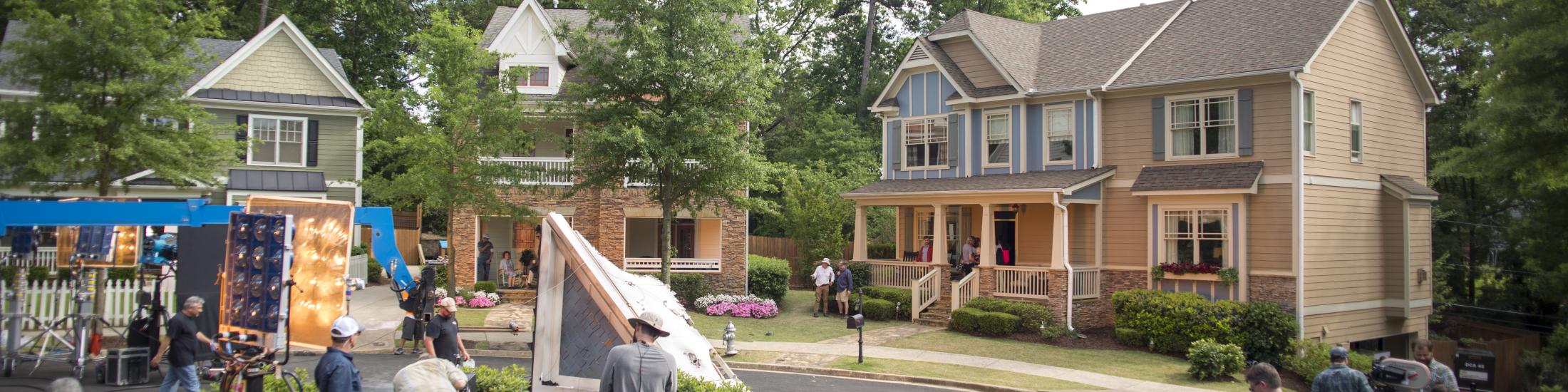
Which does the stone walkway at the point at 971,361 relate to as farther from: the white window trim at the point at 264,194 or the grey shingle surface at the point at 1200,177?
the white window trim at the point at 264,194

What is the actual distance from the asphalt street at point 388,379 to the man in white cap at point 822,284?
777 centimetres

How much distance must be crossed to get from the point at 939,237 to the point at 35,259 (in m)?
21.4

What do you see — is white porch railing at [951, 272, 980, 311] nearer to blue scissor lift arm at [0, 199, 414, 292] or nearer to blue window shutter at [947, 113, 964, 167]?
blue window shutter at [947, 113, 964, 167]

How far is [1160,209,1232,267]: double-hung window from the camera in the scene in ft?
71.9

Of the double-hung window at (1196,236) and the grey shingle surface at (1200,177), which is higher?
the grey shingle surface at (1200,177)

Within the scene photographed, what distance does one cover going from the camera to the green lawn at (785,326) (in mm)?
22016

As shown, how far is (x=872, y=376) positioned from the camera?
689 inches

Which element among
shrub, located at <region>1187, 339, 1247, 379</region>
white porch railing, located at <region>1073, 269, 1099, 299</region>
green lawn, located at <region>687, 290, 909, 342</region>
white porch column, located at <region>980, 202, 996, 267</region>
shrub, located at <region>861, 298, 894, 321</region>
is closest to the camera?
shrub, located at <region>1187, 339, 1247, 379</region>

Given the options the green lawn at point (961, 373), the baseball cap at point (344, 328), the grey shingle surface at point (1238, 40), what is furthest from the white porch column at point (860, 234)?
the baseball cap at point (344, 328)

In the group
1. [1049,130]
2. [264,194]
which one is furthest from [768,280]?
[264,194]

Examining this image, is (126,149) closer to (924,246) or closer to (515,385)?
(515,385)

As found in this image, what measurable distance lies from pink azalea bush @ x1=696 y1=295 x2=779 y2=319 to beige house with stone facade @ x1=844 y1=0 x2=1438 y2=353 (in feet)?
10.4

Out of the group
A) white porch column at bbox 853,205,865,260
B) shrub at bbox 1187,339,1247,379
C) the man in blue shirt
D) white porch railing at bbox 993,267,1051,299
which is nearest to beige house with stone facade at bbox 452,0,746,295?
white porch column at bbox 853,205,865,260

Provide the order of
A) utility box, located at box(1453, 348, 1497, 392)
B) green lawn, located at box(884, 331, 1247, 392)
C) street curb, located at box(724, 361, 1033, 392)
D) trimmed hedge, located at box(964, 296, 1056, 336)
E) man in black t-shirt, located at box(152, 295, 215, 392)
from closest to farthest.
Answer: man in black t-shirt, located at box(152, 295, 215, 392)
utility box, located at box(1453, 348, 1497, 392)
street curb, located at box(724, 361, 1033, 392)
green lawn, located at box(884, 331, 1247, 392)
trimmed hedge, located at box(964, 296, 1056, 336)
